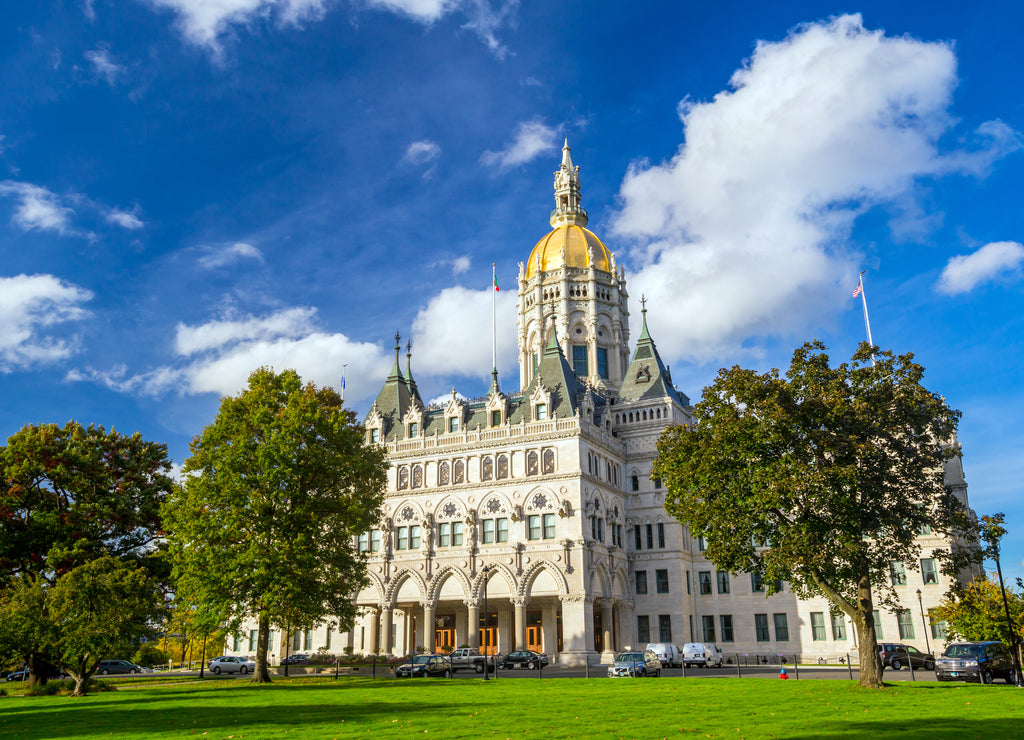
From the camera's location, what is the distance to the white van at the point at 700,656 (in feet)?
184

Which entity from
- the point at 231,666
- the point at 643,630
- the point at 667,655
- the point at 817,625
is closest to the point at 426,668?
the point at 667,655

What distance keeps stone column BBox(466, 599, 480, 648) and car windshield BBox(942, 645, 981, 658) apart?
35.0 meters

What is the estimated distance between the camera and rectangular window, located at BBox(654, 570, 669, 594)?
7300cm

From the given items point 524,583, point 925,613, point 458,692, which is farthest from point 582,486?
point 458,692

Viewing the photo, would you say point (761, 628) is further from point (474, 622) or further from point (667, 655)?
point (474, 622)

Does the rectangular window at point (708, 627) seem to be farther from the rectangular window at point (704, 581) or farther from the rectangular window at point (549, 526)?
the rectangular window at point (549, 526)

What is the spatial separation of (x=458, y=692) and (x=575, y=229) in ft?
246

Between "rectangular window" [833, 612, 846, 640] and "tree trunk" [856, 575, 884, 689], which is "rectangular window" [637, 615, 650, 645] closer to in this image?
"rectangular window" [833, 612, 846, 640]

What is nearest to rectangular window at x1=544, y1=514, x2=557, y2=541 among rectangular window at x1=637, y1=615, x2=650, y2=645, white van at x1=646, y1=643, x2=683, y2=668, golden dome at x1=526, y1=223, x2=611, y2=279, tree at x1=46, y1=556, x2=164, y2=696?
rectangular window at x1=637, y1=615, x2=650, y2=645

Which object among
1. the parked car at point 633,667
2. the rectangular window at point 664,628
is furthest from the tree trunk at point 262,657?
the rectangular window at point 664,628

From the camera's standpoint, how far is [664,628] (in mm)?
72312

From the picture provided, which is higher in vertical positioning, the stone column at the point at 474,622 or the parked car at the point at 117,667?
the stone column at the point at 474,622

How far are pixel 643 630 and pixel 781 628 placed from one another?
11.6 m

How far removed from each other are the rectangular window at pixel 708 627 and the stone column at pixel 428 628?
78.3 ft
